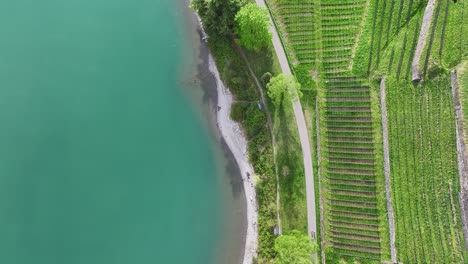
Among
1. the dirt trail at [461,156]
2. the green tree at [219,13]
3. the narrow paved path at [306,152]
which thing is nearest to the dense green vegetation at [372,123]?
the dirt trail at [461,156]

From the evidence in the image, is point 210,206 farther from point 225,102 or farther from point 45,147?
point 45,147

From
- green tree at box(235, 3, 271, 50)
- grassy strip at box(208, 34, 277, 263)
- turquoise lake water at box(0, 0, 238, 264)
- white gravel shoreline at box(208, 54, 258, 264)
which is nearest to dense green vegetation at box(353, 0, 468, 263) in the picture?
green tree at box(235, 3, 271, 50)

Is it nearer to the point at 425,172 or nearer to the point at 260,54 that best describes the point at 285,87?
the point at 260,54

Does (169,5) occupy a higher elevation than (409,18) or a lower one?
higher

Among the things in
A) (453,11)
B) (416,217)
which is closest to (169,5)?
(453,11)

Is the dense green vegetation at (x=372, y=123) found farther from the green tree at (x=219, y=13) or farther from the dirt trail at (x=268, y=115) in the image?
the green tree at (x=219, y=13)

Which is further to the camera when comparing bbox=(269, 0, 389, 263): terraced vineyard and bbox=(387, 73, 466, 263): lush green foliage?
bbox=(269, 0, 389, 263): terraced vineyard

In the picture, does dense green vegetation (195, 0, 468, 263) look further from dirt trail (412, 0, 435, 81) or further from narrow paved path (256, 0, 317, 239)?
narrow paved path (256, 0, 317, 239)
